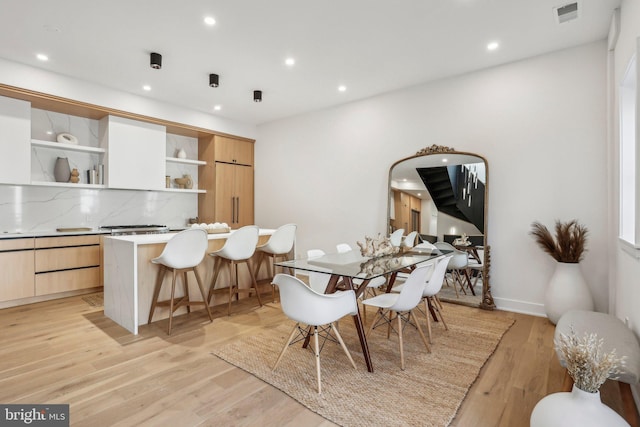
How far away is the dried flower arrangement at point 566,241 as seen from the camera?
314 cm

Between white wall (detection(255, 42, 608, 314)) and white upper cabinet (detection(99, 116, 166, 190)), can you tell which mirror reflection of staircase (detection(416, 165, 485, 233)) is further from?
white upper cabinet (detection(99, 116, 166, 190))

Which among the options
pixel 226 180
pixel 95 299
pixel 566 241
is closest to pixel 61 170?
pixel 95 299

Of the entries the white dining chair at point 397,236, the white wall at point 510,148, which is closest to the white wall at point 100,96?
the white wall at point 510,148

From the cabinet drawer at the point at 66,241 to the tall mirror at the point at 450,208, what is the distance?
408cm

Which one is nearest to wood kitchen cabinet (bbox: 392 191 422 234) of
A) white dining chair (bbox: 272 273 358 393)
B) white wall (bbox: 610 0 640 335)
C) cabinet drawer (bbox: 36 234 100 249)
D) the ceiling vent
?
white wall (bbox: 610 0 640 335)

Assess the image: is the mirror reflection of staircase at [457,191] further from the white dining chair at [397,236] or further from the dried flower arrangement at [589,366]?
the dried flower arrangement at [589,366]

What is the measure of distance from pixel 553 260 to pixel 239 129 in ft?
17.1

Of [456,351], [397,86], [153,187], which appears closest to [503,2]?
[397,86]

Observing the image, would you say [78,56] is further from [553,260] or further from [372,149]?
[553,260]

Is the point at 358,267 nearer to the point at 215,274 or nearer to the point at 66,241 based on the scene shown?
the point at 215,274

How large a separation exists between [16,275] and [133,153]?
2064 millimetres

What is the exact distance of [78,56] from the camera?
3.61 meters

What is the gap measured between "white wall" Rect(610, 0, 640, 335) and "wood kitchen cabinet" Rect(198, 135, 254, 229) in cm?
525
